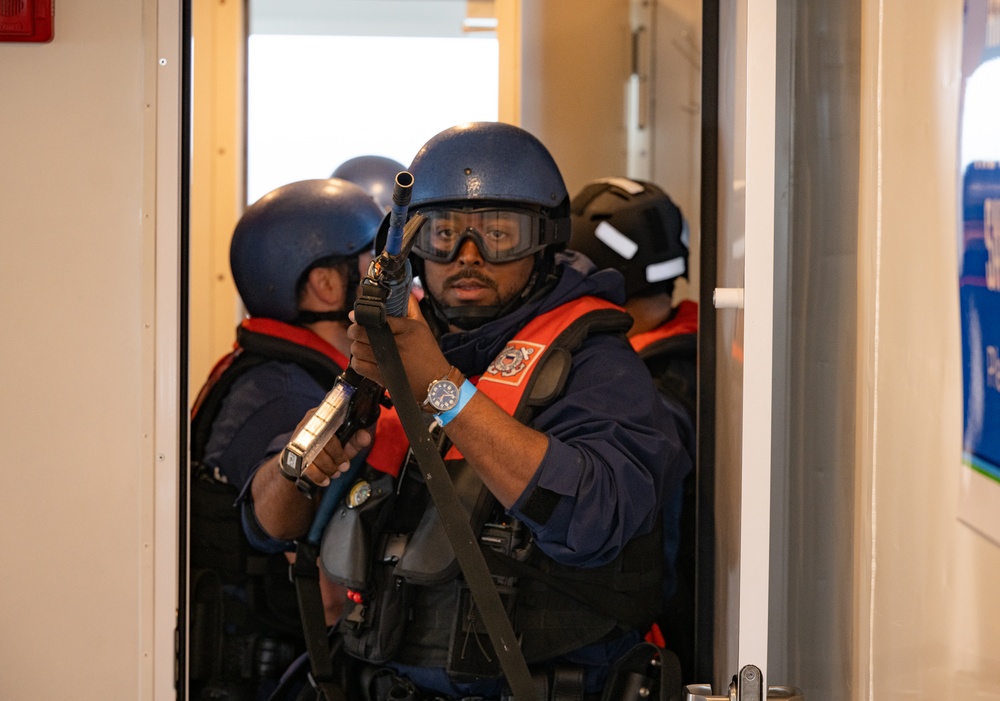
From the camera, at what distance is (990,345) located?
114cm

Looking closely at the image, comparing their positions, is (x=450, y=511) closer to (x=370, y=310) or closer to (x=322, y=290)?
(x=370, y=310)

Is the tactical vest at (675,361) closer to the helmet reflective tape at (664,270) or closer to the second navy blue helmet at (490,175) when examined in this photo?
the helmet reflective tape at (664,270)

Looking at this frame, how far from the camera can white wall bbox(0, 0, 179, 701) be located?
2146mm

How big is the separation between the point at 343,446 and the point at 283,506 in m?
0.22

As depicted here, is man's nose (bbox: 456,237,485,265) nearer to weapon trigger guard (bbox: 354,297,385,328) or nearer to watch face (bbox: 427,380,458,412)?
watch face (bbox: 427,380,458,412)

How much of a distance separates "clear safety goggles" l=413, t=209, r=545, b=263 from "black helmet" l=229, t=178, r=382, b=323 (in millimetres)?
593

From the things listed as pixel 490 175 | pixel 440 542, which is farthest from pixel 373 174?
pixel 440 542

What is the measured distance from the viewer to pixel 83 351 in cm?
215

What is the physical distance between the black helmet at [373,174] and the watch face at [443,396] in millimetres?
1852

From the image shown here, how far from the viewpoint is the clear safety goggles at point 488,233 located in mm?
2443

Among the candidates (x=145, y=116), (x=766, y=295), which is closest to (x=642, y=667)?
(x=766, y=295)

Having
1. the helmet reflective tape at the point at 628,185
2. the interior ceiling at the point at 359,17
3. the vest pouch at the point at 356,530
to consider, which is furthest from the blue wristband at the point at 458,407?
the interior ceiling at the point at 359,17

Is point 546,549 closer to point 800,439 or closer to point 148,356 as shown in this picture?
point 800,439

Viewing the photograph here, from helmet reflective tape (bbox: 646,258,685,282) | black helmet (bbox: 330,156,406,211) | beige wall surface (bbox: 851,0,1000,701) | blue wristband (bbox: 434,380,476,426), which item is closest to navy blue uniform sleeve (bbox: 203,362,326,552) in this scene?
blue wristband (bbox: 434,380,476,426)
